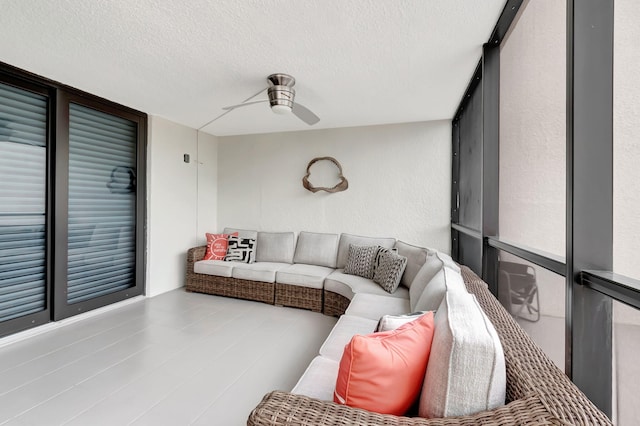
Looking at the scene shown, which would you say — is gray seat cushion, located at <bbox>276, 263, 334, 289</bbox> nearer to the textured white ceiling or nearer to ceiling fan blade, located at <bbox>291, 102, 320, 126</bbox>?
ceiling fan blade, located at <bbox>291, 102, 320, 126</bbox>

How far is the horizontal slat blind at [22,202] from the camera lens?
2.47m

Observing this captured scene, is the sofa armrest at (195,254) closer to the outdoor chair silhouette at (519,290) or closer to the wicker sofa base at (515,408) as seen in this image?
the wicker sofa base at (515,408)

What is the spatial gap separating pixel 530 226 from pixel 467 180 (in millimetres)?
1346

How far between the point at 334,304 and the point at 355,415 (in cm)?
239

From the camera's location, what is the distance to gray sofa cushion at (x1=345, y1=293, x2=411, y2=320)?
232cm

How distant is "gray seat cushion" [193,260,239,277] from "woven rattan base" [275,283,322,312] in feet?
2.49

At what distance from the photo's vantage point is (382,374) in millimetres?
Result: 978

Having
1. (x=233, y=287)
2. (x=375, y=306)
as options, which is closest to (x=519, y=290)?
(x=375, y=306)

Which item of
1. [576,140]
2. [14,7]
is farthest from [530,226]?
[14,7]

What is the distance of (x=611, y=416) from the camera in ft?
3.41

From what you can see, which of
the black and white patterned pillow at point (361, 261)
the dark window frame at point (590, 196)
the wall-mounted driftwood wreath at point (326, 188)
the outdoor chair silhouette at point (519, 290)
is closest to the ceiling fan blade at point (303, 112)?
the wall-mounted driftwood wreath at point (326, 188)

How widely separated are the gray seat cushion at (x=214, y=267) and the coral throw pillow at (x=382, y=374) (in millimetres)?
3098

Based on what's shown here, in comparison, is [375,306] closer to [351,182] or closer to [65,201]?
[351,182]

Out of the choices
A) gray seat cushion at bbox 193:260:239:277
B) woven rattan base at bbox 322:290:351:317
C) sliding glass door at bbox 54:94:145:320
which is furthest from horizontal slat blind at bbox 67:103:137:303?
woven rattan base at bbox 322:290:351:317
